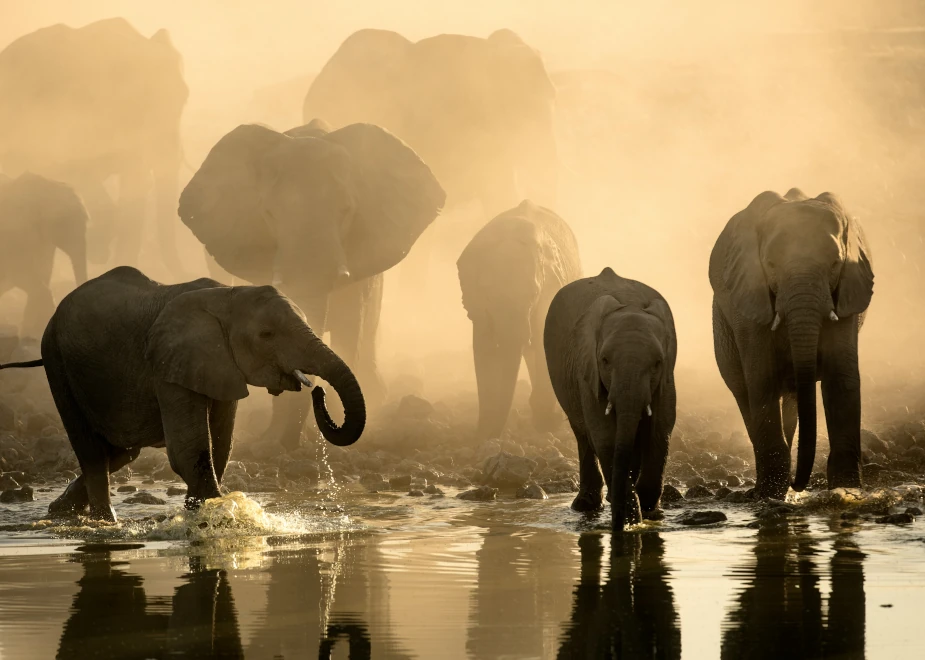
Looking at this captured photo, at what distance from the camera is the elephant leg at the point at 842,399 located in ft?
37.0

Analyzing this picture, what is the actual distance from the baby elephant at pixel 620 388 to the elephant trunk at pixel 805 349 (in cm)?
95

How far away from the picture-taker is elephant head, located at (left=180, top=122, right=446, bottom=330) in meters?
16.9

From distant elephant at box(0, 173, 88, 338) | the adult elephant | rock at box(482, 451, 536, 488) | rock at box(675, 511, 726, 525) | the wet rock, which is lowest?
rock at box(675, 511, 726, 525)

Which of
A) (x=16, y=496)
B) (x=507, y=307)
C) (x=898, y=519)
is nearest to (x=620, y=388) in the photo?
(x=898, y=519)

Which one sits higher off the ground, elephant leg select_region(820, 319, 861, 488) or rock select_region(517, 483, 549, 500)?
elephant leg select_region(820, 319, 861, 488)

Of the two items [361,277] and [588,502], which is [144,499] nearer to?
[588,502]

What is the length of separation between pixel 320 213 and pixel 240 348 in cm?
733

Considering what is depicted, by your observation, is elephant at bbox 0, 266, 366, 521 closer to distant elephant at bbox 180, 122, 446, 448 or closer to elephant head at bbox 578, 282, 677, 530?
elephant head at bbox 578, 282, 677, 530

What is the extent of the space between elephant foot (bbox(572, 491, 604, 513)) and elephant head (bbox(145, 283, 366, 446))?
86.8 inches

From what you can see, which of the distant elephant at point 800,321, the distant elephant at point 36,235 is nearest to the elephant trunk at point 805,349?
the distant elephant at point 800,321

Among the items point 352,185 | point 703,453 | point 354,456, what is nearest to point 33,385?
point 352,185

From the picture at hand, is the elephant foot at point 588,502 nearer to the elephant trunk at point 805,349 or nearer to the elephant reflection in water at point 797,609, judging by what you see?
the elephant trunk at point 805,349

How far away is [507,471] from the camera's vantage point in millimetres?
13016

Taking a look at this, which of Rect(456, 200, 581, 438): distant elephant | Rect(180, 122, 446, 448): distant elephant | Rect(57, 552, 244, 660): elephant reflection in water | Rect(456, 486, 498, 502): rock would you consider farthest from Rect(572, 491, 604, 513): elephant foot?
Rect(180, 122, 446, 448): distant elephant
